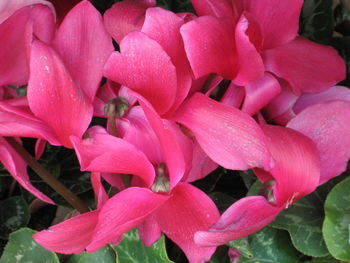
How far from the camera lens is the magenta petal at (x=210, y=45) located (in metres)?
0.45

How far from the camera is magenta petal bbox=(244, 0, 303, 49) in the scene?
51 cm

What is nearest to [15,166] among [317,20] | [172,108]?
[172,108]

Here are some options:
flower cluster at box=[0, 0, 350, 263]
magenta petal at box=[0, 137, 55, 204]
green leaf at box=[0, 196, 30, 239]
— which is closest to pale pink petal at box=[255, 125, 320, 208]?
flower cluster at box=[0, 0, 350, 263]

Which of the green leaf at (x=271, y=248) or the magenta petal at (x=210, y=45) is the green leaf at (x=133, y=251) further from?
the magenta petal at (x=210, y=45)

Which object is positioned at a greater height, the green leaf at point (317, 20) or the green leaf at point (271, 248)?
the green leaf at point (317, 20)

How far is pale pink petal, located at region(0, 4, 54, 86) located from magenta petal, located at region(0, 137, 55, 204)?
69mm

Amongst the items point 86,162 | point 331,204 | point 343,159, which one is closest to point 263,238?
point 331,204

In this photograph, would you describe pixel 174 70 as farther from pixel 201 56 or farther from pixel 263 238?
pixel 263 238

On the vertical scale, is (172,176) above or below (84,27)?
below


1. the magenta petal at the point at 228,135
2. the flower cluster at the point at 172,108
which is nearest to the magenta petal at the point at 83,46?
the flower cluster at the point at 172,108

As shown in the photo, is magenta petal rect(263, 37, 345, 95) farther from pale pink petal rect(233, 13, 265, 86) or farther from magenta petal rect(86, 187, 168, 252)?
magenta petal rect(86, 187, 168, 252)

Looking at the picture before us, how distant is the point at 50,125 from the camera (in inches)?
19.0

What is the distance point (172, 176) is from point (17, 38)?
0.22 metres

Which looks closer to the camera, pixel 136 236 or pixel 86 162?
pixel 86 162
